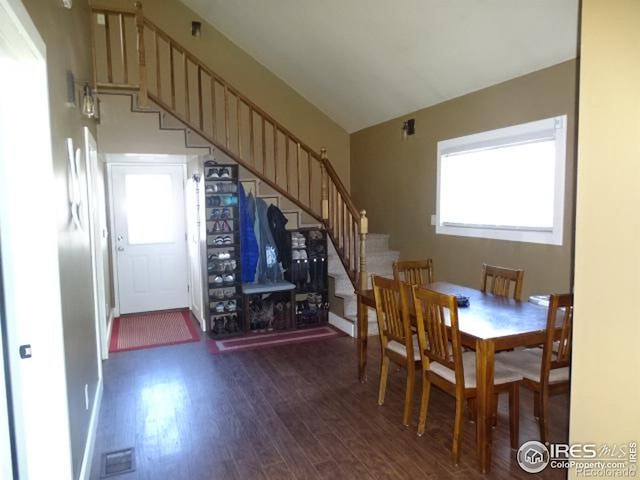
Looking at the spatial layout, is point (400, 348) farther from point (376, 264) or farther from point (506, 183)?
point (376, 264)

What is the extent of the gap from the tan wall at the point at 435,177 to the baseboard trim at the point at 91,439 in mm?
3352

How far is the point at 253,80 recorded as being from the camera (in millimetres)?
6273

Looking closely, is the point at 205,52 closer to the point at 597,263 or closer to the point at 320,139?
the point at 320,139

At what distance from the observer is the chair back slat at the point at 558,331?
2.37m

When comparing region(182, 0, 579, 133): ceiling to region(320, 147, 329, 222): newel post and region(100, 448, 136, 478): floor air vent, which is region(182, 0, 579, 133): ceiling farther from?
region(100, 448, 136, 478): floor air vent

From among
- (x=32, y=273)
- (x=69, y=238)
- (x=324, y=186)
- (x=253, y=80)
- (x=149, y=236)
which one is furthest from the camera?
(x=253, y=80)

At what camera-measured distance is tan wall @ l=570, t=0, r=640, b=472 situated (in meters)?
1.39

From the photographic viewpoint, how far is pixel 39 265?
186 centimetres

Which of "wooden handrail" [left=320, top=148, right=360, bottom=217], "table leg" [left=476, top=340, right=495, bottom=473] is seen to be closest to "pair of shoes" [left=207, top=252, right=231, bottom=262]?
"wooden handrail" [left=320, top=148, right=360, bottom=217]

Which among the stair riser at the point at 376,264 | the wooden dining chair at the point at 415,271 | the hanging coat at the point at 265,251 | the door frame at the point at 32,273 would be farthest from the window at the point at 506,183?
the door frame at the point at 32,273

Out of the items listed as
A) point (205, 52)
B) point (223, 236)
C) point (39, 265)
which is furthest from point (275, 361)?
point (205, 52)

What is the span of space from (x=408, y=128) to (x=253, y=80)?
7.85ft

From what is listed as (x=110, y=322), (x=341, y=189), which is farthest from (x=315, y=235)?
(x=110, y=322)

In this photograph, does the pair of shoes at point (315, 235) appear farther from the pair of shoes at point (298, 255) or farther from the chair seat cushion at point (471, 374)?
the chair seat cushion at point (471, 374)
